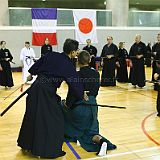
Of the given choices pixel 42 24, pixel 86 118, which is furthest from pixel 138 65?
pixel 42 24

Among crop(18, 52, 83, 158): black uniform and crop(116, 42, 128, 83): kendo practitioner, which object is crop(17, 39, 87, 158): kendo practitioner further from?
crop(116, 42, 128, 83): kendo practitioner

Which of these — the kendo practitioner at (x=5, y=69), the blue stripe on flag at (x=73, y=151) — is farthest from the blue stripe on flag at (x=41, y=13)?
the blue stripe on flag at (x=73, y=151)

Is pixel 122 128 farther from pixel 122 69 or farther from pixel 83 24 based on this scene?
pixel 83 24

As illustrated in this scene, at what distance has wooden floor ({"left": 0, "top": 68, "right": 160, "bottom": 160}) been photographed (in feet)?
13.4

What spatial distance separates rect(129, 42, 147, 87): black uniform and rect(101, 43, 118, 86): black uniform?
71cm

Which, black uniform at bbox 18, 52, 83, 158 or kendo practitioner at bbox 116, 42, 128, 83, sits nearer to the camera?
black uniform at bbox 18, 52, 83, 158

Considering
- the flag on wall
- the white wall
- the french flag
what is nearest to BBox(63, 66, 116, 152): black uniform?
the french flag

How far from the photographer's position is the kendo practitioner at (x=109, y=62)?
9789 mm

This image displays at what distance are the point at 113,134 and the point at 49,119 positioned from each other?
60.8 inches

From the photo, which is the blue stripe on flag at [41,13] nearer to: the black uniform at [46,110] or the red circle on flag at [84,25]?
the red circle on flag at [84,25]

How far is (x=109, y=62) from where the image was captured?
999 centimetres

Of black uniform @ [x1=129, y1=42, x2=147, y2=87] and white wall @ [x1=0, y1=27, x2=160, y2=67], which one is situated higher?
white wall @ [x1=0, y1=27, x2=160, y2=67]

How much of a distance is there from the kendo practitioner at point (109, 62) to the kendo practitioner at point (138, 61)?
686mm

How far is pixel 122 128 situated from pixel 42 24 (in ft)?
29.7
